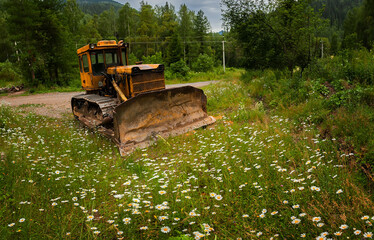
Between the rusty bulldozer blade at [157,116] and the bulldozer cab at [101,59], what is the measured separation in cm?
325

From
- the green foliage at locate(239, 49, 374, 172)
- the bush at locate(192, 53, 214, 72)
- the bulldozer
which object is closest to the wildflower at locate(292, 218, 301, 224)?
the green foliage at locate(239, 49, 374, 172)

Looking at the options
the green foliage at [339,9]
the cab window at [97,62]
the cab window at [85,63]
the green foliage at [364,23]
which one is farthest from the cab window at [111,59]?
the green foliage at [339,9]

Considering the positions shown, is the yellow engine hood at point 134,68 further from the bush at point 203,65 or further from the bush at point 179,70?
the bush at point 203,65

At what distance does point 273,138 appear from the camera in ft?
18.8

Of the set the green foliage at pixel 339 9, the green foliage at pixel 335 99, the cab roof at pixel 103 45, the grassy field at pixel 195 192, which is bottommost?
the grassy field at pixel 195 192

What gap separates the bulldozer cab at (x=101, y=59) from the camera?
9727 mm

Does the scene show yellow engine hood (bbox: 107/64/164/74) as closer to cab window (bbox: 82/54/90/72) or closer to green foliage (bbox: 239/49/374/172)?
cab window (bbox: 82/54/90/72)

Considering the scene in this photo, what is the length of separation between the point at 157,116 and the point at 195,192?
4.02m

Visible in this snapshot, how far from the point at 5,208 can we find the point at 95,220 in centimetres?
116

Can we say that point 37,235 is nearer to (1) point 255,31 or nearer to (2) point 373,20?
(1) point 255,31

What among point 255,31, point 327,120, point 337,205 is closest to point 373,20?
point 255,31

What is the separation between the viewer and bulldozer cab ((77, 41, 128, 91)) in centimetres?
973

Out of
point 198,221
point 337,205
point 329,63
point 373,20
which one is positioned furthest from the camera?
point 373,20

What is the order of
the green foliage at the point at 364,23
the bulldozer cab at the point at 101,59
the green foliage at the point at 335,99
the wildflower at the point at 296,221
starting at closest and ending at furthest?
the wildflower at the point at 296,221 < the green foliage at the point at 335,99 < the bulldozer cab at the point at 101,59 < the green foliage at the point at 364,23
